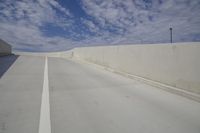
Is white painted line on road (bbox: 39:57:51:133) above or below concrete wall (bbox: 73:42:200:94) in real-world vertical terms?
below

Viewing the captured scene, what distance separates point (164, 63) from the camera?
650 centimetres

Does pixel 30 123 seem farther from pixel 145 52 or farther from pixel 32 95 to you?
pixel 145 52

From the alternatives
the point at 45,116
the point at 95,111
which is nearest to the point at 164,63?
the point at 95,111

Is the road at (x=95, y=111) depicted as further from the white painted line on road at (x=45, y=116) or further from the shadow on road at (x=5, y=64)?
the shadow on road at (x=5, y=64)

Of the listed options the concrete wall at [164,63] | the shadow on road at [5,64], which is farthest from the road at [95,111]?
the shadow on road at [5,64]

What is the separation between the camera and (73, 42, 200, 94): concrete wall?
5295mm

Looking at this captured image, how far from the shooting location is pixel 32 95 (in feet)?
16.6

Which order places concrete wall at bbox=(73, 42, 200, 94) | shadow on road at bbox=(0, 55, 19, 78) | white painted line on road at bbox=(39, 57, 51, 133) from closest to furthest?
white painted line on road at bbox=(39, 57, 51, 133) < concrete wall at bbox=(73, 42, 200, 94) < shadow on road at bbox=(0, 55, 19, 78)

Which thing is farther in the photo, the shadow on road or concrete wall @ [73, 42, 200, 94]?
the shadow on road

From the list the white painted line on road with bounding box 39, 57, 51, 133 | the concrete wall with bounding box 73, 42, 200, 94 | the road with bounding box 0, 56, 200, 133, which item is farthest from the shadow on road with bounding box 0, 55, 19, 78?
the concrete wall with bounding box 73, 42, 200, 94

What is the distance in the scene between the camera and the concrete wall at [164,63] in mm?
5295

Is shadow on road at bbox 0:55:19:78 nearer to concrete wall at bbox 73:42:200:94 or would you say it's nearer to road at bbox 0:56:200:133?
road at bbox 0:56:200:133

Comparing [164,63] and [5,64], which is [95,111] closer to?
[164,63]

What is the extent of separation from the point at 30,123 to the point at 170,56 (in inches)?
205
